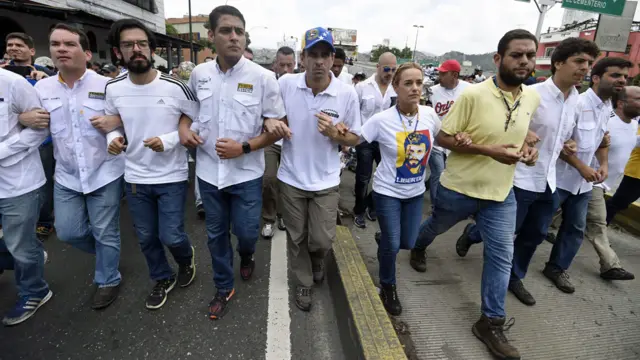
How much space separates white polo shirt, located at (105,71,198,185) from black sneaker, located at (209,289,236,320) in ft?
3.30

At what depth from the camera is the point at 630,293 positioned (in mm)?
3359

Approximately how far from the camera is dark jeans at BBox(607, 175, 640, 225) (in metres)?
4.01

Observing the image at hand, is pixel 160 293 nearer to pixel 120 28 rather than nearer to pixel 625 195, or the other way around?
pixel 120 28

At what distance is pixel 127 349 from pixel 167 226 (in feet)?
2.89

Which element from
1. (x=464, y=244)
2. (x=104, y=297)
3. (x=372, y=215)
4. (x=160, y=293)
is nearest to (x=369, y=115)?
(x=372, y=215)

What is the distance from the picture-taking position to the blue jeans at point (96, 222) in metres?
2.74

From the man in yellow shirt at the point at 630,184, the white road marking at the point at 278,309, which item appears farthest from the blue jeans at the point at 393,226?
the man in yellow shirt at the point at 630,184

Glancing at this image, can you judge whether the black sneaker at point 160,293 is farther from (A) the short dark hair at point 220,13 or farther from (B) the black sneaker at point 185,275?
(A) the short dark hair at point 220,13

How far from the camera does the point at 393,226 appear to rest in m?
2.87

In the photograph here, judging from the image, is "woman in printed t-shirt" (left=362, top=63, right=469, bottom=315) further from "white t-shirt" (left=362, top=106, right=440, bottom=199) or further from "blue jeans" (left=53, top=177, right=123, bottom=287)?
"blue jeans" (left=53, top=177, right=123, bottom=287)

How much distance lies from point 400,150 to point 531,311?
1.79m

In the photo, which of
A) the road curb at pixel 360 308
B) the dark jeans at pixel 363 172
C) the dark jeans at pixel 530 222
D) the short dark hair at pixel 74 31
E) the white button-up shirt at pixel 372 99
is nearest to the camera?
the road curb at pixel 360 308

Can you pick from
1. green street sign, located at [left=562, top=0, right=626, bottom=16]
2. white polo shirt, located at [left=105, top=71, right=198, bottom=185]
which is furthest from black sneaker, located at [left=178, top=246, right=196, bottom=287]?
green street sign, located at [left=562, top=0, right=626, bottom=16]

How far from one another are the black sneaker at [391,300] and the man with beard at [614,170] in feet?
7.58
